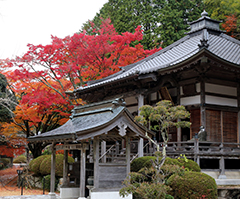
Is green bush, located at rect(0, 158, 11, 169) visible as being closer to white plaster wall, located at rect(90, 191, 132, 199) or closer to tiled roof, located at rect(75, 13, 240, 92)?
tiled roof, located at rect(75, 13, 240, 92)

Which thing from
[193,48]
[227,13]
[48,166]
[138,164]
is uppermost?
[227,13]

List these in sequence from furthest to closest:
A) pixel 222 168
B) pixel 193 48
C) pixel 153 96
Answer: pixel 153 96, pixel 193 48, pixel 222 168

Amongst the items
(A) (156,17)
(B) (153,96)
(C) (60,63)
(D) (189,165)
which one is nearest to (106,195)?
(D) (189,165)

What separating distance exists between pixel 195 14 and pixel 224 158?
22.8 m

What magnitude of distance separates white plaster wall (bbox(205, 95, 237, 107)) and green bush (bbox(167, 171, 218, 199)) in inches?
221

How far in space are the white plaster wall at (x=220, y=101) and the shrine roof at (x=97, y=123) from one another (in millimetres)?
5338

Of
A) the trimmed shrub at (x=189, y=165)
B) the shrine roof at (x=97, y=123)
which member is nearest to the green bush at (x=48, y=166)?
the shrine roof at (x=97, y=123)

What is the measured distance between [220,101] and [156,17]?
19.8 meters

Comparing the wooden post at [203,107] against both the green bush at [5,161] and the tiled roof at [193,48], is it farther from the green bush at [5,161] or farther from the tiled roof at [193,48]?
the green bush at [5,161]

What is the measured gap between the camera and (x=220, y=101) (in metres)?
14.7

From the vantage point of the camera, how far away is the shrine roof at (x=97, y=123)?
9320 millimetres

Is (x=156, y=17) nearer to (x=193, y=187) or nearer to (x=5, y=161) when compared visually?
(x=193, y=187)

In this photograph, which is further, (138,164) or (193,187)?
(138,164)

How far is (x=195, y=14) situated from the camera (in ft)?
106
